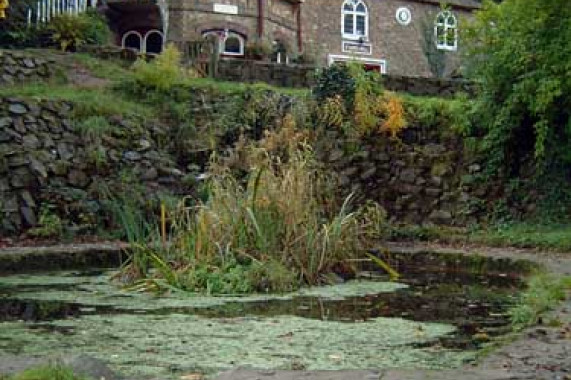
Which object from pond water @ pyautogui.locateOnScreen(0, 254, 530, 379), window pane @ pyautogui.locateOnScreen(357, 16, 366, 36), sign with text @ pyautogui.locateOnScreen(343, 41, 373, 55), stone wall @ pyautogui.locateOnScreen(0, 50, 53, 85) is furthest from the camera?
window pane @ pyautogui.locateOnScreen(357, 16, 366, 36)

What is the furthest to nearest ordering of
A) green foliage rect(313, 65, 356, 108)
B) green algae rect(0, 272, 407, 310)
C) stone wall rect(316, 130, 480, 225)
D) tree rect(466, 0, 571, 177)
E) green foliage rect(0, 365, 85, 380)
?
green foliage rect(313, 65, 356, 108)
stone wall rect(316, 130, 480, 225)
tree rect(466, 0, 571, 177)
green algae rect(0, 272, 407, 310)
green foliage rect(0, 365, 85, 380)

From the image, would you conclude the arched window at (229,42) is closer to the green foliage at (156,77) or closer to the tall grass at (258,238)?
the green foliage at (156,77)

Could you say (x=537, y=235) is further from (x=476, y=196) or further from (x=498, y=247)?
(x=476, y=196)

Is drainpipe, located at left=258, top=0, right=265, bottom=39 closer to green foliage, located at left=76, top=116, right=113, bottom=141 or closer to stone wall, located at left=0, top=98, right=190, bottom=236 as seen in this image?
stone wall, located at left=0, top=98, right=190, bottom=236

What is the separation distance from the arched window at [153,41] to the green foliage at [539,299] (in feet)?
72.7

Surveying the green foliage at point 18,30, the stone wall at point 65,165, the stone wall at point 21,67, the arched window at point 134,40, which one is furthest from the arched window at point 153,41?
the stone wall at point 65,165

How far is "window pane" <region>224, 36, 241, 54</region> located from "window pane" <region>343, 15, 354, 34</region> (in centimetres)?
781

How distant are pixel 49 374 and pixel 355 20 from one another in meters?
34.0

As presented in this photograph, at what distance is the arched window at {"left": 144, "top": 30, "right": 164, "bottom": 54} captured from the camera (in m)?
31.0

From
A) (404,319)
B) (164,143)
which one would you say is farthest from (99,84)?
(404,319)

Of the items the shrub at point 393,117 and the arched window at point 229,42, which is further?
the arched window at point 229,42

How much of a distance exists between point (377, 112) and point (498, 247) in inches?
182

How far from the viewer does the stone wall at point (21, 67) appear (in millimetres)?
19812

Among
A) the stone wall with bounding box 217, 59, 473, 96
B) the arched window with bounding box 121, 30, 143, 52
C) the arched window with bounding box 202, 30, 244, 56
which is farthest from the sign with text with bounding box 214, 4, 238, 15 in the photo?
the stone wall with bounding box 217, 59, 473, 96
